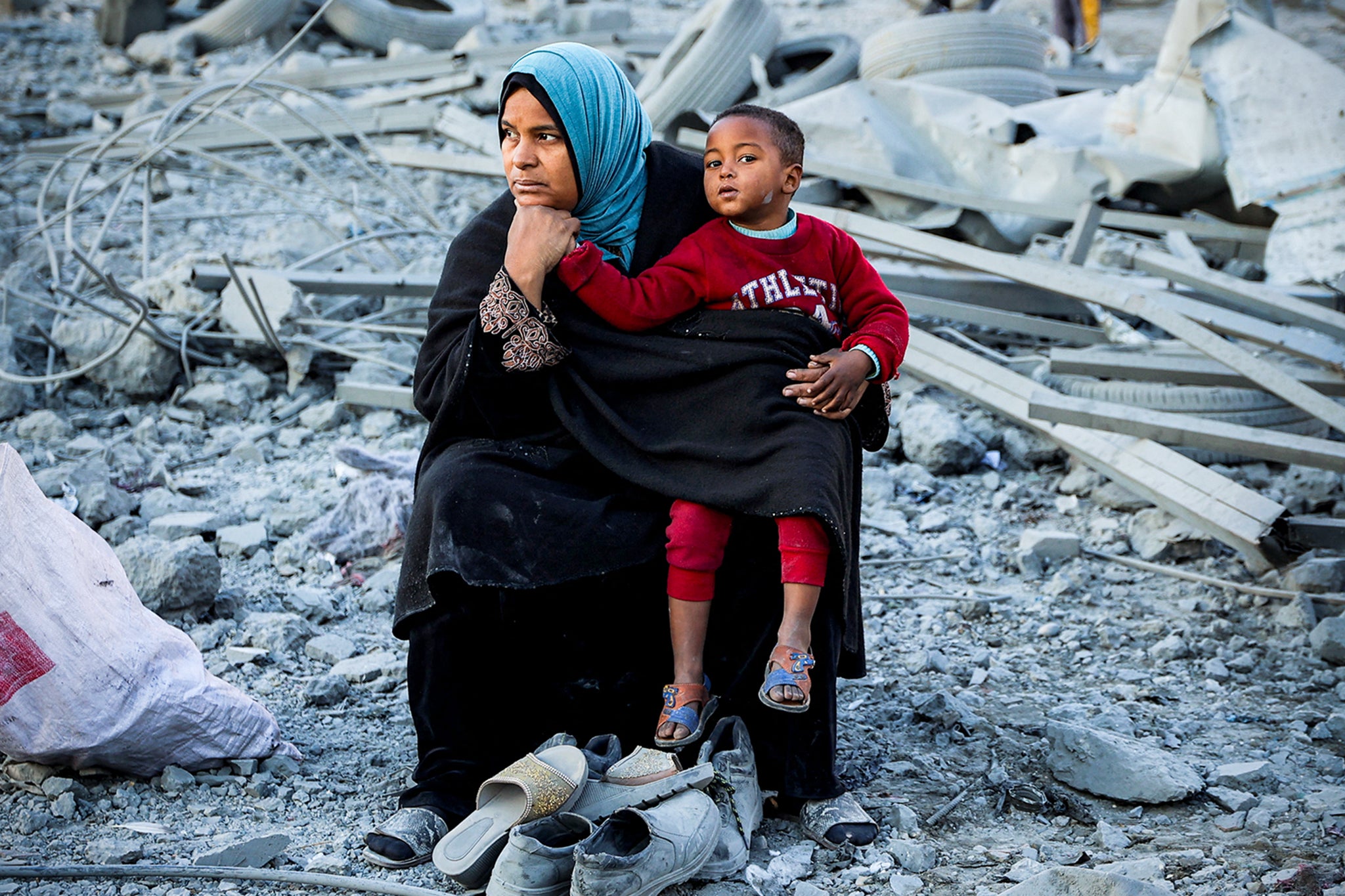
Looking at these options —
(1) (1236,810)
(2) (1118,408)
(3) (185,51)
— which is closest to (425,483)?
(1) (1236,810)

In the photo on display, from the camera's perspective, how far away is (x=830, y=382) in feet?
7.47

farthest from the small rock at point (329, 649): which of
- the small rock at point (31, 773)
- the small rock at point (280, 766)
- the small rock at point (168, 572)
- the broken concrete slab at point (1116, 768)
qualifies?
the broken concrete slab at point (1116, 768)

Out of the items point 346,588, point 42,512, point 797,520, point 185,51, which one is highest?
point 185,51

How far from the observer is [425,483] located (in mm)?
2379

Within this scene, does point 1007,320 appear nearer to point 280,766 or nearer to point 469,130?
point 280,766

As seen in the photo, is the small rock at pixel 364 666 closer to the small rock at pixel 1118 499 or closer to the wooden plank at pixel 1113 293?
the small rock at pixel 1118 499

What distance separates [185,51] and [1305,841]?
11.2 metres

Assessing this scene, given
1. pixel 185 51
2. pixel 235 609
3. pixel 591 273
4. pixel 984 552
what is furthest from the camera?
pixel 185 51

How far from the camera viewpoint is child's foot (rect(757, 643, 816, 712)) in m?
2.13

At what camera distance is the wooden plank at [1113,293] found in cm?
397

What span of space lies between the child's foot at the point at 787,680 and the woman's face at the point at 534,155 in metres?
1.03

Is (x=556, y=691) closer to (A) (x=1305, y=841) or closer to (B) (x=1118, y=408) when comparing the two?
(A) (x=1305, y=841)

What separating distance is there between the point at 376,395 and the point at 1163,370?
3.13m

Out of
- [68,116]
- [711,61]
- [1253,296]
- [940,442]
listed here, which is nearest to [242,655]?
[940,442]
